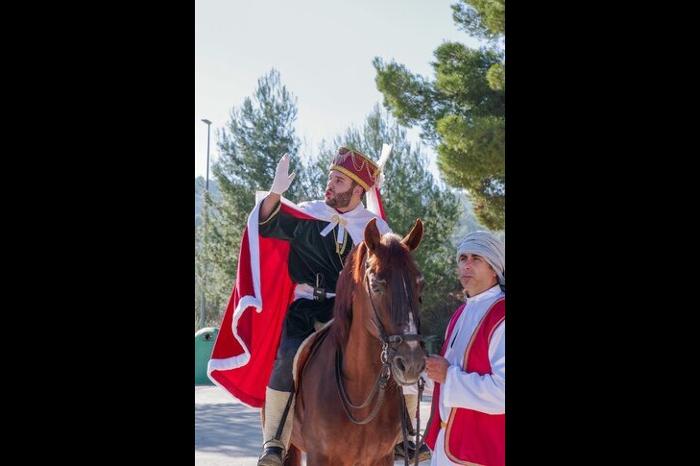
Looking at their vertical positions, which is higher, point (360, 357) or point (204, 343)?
point (360, 357)

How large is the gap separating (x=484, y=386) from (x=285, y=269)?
2.47 m

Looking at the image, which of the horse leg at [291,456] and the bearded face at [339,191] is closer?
the horse leg at [291,456]

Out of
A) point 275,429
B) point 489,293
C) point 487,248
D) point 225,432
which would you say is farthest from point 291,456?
point 225,432

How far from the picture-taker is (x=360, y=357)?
4.03 meters

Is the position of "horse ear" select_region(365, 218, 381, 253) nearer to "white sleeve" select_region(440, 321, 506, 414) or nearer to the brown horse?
the brown horse

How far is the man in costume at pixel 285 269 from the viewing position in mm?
4789

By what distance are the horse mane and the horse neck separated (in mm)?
57

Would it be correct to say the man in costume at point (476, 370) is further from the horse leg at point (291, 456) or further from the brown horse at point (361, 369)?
the horse leg at point (291, 456)

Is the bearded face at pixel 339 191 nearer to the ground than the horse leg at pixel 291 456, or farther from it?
farther from it

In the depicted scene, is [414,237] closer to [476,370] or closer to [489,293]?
[489,293]

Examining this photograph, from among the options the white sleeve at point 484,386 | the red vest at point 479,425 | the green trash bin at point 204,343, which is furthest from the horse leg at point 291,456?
the green trash bin at point 204,343

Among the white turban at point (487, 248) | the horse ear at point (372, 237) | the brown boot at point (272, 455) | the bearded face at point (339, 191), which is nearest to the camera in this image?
the white turban at point (487, 248)

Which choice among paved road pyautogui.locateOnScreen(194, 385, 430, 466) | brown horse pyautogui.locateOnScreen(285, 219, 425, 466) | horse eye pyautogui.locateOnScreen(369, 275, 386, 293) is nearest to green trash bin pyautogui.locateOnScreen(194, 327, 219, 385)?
paved road pyautogui.locateOnScreen(194, 385, 430, 466)
